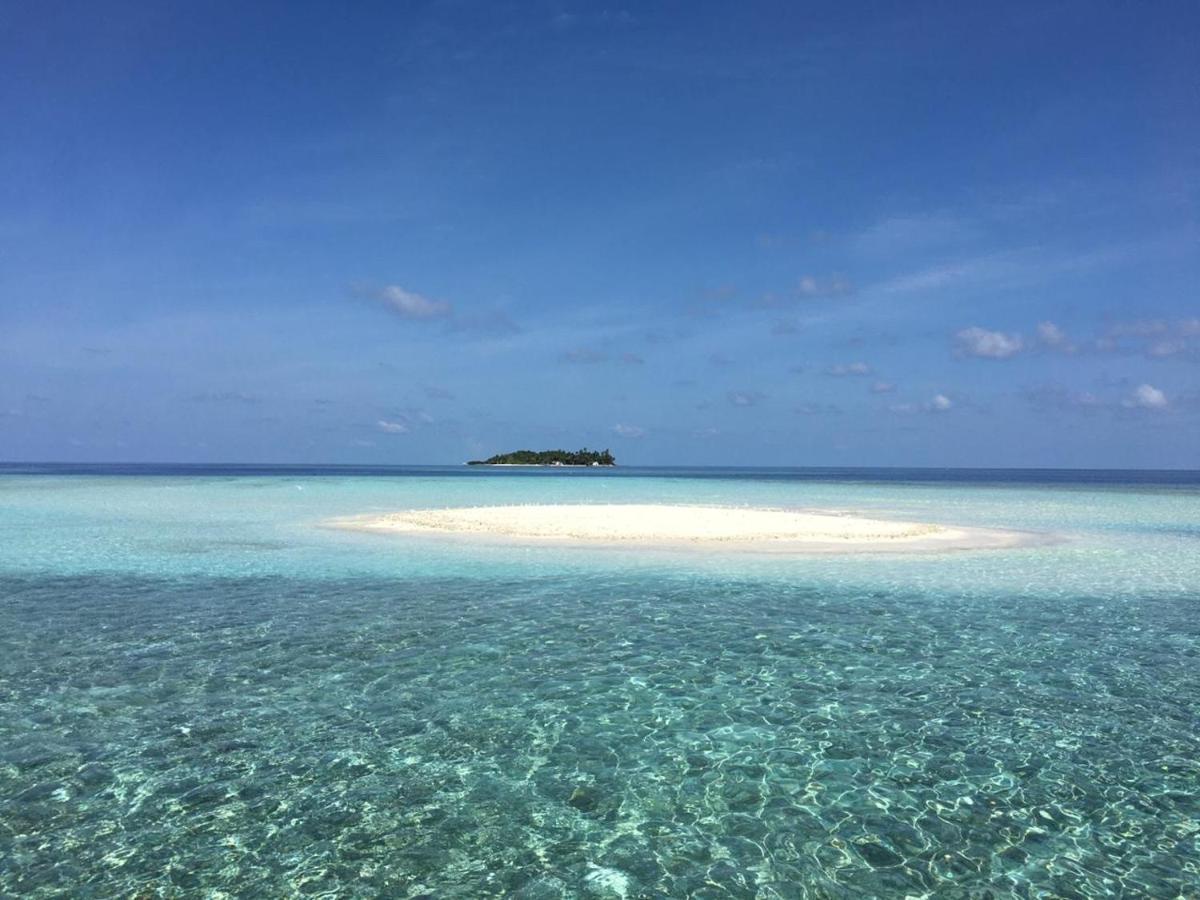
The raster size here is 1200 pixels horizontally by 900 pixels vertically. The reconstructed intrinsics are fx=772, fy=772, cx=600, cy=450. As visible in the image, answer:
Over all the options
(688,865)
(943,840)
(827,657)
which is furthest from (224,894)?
(827,657)

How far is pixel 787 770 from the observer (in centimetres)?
892

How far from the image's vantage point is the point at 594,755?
30.6 ft

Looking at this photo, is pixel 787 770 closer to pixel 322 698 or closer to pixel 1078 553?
pixel 322 698

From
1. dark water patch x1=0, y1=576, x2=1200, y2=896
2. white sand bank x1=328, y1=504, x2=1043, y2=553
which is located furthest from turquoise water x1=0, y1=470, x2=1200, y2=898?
white sand bank x1=328, y1=504, x2=1043, y2=553

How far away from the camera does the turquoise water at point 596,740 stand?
22.7 ft

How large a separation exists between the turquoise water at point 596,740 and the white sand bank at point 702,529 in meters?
9.09

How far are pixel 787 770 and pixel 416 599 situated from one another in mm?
11611

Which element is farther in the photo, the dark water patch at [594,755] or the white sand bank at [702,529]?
the white sand bank at [702,529]

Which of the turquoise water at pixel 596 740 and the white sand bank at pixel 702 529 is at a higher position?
the white sand bank at pixel 702 529

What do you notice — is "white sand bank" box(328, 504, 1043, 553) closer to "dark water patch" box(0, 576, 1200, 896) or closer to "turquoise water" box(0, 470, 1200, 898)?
"turquoise water" box(0, 470, 1200, 898)

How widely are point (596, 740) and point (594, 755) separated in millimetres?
454

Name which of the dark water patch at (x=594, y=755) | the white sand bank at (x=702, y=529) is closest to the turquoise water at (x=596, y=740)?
the dark water patch at (x=594, y=755)

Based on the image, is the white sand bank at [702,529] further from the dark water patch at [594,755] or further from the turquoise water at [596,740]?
the dark water patch at [594,755]

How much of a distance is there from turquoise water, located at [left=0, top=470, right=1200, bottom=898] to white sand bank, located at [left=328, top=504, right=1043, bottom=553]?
9.09 metres
